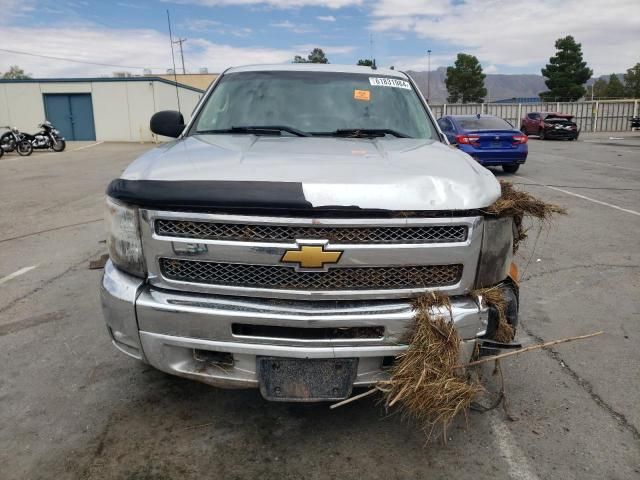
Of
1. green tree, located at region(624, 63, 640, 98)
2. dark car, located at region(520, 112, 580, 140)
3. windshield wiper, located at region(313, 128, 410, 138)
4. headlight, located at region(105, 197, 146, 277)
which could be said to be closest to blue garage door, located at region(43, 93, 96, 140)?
dark car, located at region(520, 112, 580, 140)

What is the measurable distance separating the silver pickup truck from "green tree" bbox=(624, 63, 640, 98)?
86463 mm

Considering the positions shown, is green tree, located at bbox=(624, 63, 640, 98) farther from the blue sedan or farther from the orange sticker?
the orange sticker

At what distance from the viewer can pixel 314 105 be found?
376 cm

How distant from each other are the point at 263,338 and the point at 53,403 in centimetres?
151

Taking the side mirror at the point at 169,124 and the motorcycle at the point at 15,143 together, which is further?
the motorcycle at the point at 15,143

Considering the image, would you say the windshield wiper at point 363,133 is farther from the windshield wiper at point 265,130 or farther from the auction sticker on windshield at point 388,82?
the auction sticker on windshield at point 388,82

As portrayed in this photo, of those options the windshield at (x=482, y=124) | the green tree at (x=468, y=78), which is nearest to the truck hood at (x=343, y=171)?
the windshield at (x=482, y=124)

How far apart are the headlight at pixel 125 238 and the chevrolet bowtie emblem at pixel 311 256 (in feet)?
2.30

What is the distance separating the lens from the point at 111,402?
3.02 m

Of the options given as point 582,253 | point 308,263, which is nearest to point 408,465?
point 308,263

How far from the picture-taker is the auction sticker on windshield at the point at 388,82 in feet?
13.3

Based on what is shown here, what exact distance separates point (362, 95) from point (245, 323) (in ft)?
7.27

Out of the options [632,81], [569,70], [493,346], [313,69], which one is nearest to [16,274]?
[313,69]

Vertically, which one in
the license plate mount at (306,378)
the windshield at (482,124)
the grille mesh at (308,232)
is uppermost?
the windshield at (482,124)
